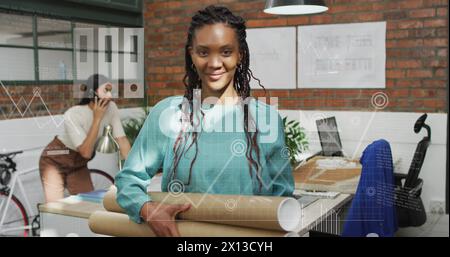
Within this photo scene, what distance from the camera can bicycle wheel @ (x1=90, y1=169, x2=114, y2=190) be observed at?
1350 mm

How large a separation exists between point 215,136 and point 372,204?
0.45m

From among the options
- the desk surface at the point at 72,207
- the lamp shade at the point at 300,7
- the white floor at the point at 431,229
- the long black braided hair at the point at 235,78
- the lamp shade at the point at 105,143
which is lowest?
the white floor at the point at 431,229

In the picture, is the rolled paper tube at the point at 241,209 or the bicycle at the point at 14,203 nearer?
the rolled paper tube at the point at 241,209

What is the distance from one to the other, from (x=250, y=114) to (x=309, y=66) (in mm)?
208

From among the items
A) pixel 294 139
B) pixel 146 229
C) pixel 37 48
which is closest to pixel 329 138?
pixel 294 139

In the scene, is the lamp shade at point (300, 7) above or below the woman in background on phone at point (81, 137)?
above

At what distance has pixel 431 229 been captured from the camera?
133 cm

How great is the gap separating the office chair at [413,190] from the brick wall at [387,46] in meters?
0.08

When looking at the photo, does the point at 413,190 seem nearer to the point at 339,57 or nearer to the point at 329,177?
the point at 329,177

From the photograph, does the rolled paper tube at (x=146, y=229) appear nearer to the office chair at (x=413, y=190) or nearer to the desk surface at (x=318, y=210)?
the desk surface at (x=318, y=210)

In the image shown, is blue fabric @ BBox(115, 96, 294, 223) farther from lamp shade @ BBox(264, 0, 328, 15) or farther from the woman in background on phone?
lamp shade @ BBox(264, 0, 328, 15)

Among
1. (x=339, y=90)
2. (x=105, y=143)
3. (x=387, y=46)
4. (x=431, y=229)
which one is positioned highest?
(x=387, y=46)

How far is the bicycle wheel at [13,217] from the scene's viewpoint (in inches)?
52.7

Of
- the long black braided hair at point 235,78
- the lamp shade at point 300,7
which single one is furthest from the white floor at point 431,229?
the lamp shade at point 300,7
